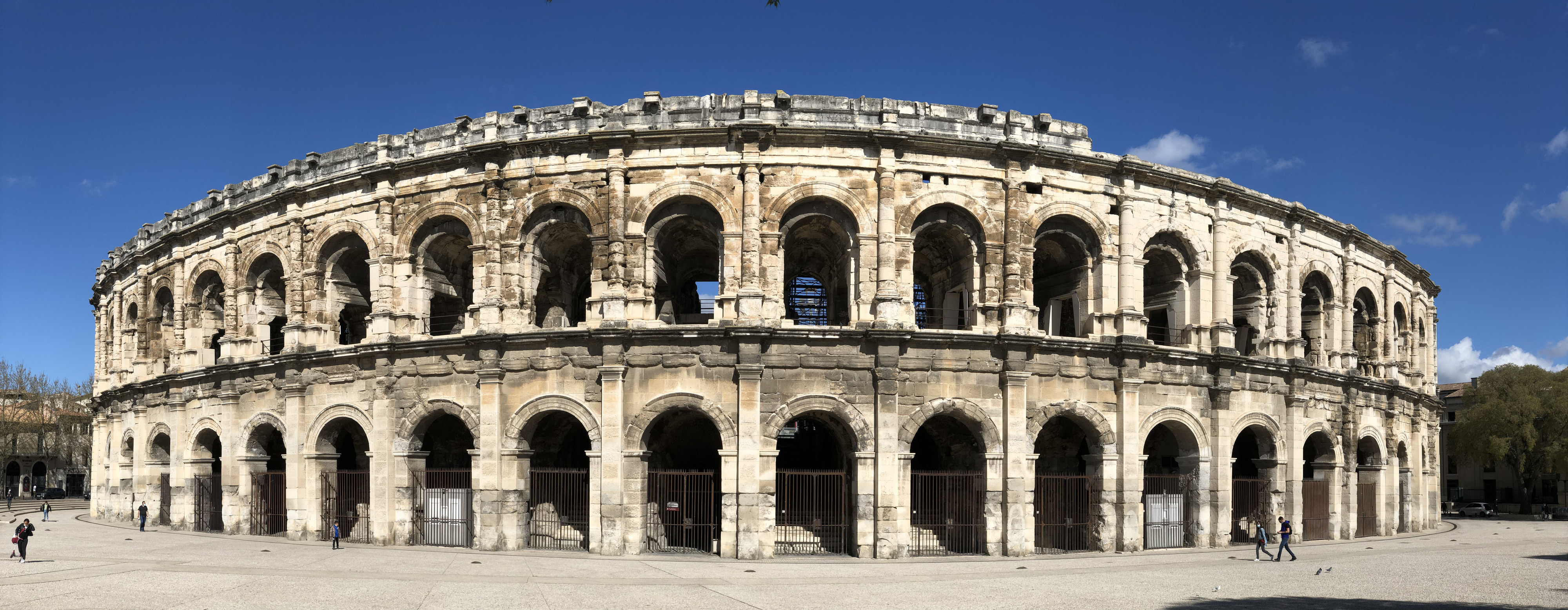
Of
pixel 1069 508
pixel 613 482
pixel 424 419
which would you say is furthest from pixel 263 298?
pixel 1069 508

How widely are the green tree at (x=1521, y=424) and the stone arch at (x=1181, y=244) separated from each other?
2471 centimetres

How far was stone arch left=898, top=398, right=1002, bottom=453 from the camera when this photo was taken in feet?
64.3

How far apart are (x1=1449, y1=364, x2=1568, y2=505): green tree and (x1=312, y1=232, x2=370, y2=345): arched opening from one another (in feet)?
133

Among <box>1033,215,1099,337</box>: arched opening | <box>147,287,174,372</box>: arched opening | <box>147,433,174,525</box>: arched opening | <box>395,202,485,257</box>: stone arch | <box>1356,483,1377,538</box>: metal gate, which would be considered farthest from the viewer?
<box>147,287,174,372</box>: arched opening

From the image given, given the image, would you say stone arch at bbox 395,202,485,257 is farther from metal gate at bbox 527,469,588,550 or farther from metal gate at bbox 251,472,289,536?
metal gate at bbox 251,472,289,536

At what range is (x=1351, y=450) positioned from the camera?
25.7 metres

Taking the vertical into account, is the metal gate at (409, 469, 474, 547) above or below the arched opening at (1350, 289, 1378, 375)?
below

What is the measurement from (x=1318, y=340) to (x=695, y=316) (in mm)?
16113

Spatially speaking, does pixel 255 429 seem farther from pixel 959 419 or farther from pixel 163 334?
pixel 959 419

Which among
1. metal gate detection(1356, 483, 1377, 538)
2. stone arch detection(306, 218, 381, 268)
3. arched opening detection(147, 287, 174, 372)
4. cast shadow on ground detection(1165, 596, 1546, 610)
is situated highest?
stone arch detection(306, 218, 381, 268)

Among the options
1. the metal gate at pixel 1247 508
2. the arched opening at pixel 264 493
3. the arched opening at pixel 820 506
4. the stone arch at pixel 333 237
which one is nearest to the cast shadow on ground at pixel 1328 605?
the arched opening at pixel 820 506

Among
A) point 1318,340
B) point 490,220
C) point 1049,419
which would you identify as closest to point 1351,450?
point 1318,340

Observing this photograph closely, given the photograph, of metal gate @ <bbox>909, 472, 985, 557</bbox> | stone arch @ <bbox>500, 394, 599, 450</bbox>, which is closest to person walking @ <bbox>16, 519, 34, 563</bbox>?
stone arch @ <bbox>500, 394, 599, 450</bbox>

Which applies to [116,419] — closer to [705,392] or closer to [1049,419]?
[705,392]
